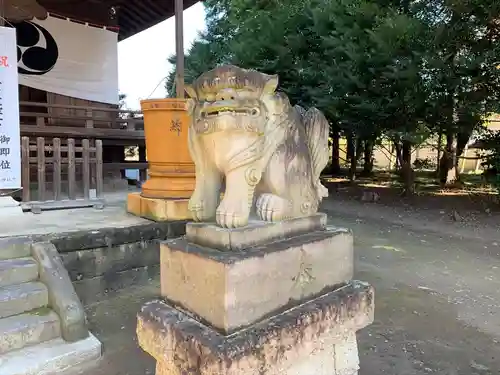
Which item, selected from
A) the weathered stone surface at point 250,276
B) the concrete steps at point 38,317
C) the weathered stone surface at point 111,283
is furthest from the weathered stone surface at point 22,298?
the weathered stone surface at point 250,276

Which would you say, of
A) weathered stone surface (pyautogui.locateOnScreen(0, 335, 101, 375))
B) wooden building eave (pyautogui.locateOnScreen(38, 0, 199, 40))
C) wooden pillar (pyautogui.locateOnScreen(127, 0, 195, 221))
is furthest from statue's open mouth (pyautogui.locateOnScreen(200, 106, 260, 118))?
wooden building eave (pyautogui.locateOnScreen(38, 0, 199, 40))

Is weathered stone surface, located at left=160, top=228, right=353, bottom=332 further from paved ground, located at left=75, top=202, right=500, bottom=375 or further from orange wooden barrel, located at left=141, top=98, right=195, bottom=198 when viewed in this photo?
orange wooden barrel, located at left=141, top=98, right=195, bottom=198

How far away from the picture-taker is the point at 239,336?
1.37 metres

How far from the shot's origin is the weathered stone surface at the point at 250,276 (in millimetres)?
1370

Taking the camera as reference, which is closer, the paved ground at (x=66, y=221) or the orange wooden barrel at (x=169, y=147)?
the paved ground at (x=66, y=221)

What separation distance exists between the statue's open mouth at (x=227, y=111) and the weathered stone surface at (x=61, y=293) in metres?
1.93

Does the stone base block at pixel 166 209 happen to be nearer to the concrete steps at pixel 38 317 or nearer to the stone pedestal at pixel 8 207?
the concrete steps at pixel 38 317

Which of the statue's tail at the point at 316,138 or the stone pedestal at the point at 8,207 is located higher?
the statue's tail at the point at 316,138

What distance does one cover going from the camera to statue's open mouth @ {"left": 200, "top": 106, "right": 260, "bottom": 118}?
1.44 meters

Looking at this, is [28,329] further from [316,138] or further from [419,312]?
[419,312]

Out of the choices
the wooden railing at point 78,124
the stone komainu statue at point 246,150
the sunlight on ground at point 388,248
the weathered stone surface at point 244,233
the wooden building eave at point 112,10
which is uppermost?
the wooden building eave at point 112,10

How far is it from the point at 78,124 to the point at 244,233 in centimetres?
757

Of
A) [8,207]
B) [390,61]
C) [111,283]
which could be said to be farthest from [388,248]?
[8,207]

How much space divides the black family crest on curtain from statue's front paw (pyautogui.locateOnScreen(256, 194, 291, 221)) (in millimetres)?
7960
